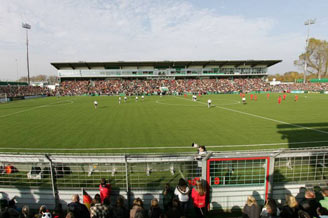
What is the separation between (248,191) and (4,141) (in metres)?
16.1

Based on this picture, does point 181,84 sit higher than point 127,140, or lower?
higher

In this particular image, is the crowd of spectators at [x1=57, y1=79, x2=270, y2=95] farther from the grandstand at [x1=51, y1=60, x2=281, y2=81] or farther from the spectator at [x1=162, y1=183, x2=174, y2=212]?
the spectator at [x1=162, y1=183, x2=174, y2=212]

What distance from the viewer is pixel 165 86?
76.8m

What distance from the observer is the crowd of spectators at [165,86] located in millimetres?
68438

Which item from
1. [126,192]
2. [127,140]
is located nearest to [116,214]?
[126,192]

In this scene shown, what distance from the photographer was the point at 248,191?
534cm

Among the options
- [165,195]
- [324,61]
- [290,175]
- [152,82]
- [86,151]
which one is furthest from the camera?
[324,61]

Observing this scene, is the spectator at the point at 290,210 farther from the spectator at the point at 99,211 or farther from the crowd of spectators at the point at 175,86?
the crowd of spectators at the point at 175,86

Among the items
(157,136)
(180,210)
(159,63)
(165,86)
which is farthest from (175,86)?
(180,210)

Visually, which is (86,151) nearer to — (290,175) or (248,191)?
(248,191)

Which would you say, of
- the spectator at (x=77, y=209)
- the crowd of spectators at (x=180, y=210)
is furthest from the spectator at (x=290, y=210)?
the spectator at (x=77, y=209)

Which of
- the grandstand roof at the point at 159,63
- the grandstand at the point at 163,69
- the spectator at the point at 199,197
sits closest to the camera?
the spectator at the point at 199,197

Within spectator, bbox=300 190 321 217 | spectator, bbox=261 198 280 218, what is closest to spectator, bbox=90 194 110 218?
spectator, bbox=261 198 280 218

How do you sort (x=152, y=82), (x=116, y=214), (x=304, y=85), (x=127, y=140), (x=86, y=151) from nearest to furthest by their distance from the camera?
(x=116, y=214), (x=86, y=151), (x=127, y=140), (x=304, y=85), (x=152, y=82)
